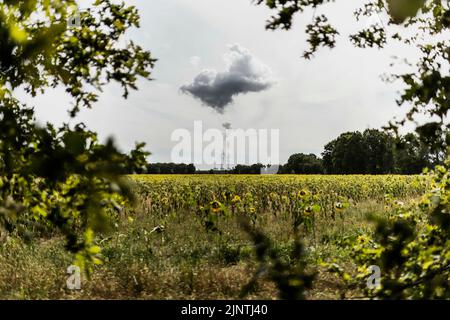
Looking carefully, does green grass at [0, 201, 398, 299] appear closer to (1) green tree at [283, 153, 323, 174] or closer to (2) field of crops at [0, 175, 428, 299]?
(2) field of crops at [0, 175, 428, 299]

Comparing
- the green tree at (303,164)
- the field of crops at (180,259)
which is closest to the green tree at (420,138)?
the field of crops at (180,259)

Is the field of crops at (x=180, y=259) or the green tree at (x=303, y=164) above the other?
the green tree at (x=303, y=164)

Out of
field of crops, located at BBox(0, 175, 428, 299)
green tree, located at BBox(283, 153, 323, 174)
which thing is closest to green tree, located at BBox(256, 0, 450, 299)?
field of crops, located at BBox(0, 175, 428, 299)

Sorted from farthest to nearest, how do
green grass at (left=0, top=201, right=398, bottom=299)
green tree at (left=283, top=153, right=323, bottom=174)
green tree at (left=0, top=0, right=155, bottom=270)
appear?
green tree at (left=283, top=153, right=323, bottom=174)
green grass at (left=0, top=201, right=398, bottom=299)
green tree at (left=0, top=0, right=155, bottom=270)

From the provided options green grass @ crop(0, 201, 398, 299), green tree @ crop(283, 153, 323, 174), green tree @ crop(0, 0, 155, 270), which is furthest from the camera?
green tree @ crop(283, 153, 323, 174)

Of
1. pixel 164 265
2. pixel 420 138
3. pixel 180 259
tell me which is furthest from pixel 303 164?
pixel 420 138

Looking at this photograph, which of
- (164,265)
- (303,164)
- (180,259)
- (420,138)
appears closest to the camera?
(420,138)

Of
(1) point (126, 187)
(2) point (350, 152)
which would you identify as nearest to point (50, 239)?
(1) point (126, 187)

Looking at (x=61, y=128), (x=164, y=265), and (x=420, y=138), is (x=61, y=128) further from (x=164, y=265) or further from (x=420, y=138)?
(x=164, y=265)

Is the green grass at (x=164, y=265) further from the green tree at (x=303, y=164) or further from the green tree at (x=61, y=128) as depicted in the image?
the green tree at (x=303, y=164)

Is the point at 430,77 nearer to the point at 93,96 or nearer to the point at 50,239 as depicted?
the point at 93,96

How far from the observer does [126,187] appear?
1.29m

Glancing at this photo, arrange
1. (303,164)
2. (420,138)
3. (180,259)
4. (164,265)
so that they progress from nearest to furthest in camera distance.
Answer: (420,138)
(164,265)
(180,259)
(303,164)
